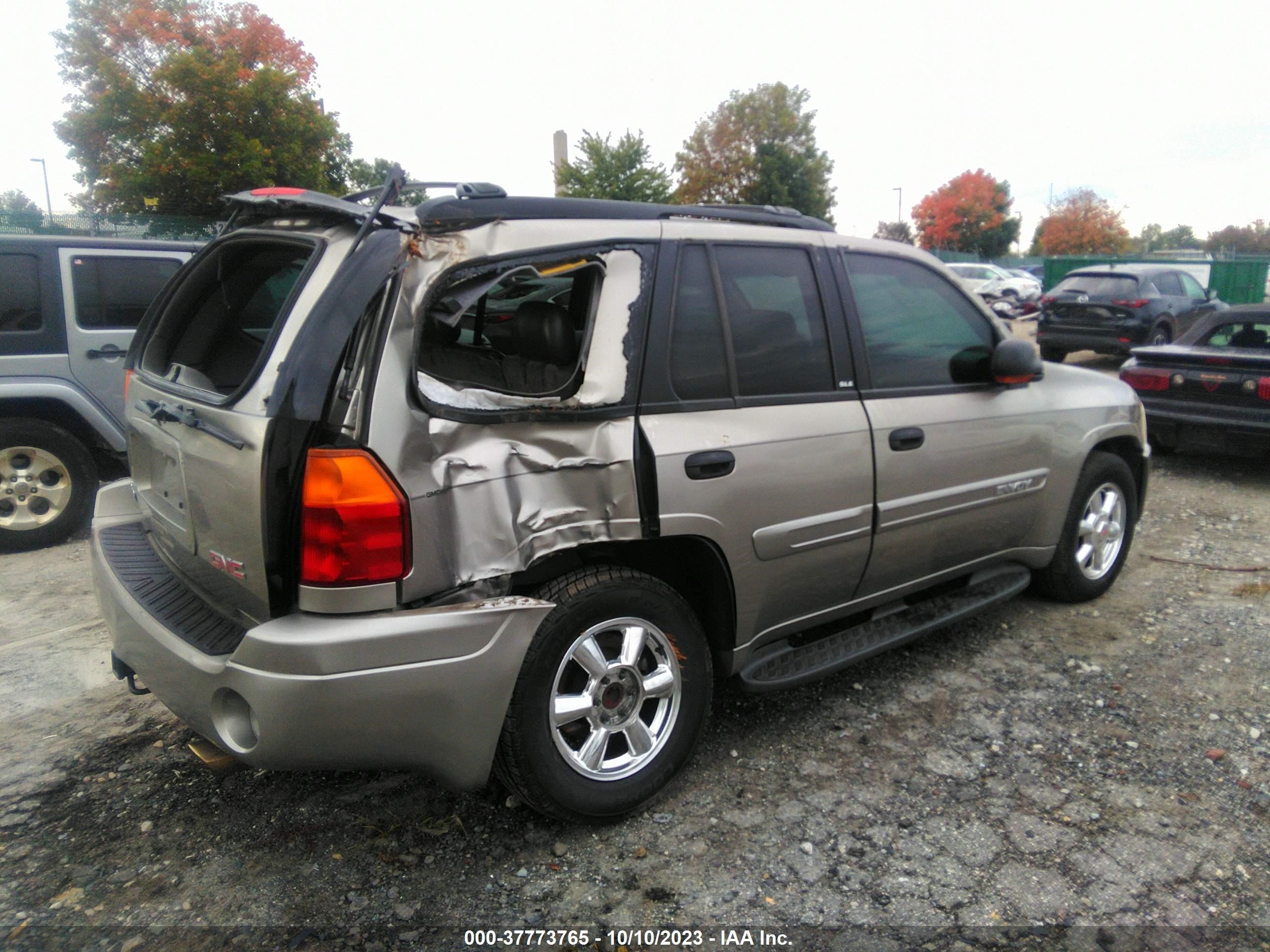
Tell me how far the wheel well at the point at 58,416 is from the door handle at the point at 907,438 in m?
4.87

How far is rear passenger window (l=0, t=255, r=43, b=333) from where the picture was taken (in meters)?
5.49

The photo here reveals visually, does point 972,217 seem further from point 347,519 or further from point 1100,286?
point 347,519

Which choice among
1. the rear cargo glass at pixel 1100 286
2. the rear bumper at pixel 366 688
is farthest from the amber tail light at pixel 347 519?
the rear cargo glass at pixel 1100 286

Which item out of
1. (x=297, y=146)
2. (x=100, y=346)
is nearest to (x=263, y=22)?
(x=297, y=146)

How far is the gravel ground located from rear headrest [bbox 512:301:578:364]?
1412 millimetres

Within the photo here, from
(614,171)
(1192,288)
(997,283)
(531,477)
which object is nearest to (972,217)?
(997,283)

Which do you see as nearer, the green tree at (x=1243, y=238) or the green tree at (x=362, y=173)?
the green tree at (x=362, y=173)

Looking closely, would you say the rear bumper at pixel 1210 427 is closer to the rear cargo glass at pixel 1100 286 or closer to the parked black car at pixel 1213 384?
the parked black car at pixel 1213 384

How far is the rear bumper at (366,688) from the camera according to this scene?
86.7 inches

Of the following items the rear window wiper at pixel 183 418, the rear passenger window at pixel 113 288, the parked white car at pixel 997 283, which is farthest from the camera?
the parked white car at pixel 997 283

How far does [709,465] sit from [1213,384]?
594 centimetres

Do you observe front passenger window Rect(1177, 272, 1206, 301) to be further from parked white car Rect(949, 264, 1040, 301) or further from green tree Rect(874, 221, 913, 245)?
green tree Rect(874, 221, 913, 245)

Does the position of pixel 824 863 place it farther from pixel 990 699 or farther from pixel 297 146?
pixel 297 146

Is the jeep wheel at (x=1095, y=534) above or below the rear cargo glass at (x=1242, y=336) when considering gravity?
below
